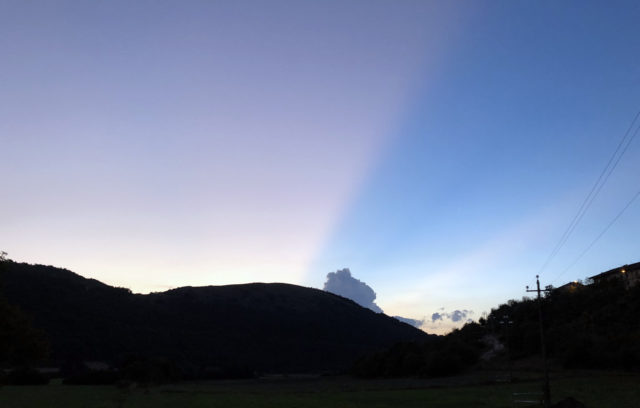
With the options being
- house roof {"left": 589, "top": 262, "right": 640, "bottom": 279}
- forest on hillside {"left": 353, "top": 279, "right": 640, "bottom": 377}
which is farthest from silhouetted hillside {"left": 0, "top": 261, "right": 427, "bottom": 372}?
house roof {"left": 589, "top": 262, "right": 640, "bottom": 279}

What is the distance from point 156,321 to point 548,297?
108 meters

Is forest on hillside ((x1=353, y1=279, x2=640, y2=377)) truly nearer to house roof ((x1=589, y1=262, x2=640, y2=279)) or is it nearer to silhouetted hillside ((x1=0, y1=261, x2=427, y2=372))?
house roof ((x1=589, y1=262, x2=640, y2=279))

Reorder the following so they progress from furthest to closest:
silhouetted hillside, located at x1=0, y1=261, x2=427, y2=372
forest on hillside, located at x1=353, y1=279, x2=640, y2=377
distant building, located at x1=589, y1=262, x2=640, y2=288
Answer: silhouetted hillside, located at x1=0, y1=261, x2=427, y2=372 → distant building, located at x1=589, y1=262, x2=640, y2=288 → forest on hillside, located at x1=353, y1=279, x2=640, y2=377

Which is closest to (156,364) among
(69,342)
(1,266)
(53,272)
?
(69,342)

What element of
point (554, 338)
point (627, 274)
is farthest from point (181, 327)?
point (627, 274)

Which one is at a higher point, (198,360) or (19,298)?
(19,298)

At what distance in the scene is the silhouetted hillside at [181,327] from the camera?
399 ft

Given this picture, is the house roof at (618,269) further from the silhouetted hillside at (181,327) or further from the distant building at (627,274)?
the silhouetted hillside at (181,327)

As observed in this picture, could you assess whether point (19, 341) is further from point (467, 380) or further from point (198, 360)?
point (198, 360)

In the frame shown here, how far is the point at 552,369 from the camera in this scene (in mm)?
77312

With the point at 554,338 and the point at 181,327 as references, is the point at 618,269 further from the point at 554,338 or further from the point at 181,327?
the point at 181,327

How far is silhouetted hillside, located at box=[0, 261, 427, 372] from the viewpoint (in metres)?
122

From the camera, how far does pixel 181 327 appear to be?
507 feet

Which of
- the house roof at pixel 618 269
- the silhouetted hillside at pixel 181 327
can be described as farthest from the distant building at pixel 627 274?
the silhouetted hillside at pixel 181 327
